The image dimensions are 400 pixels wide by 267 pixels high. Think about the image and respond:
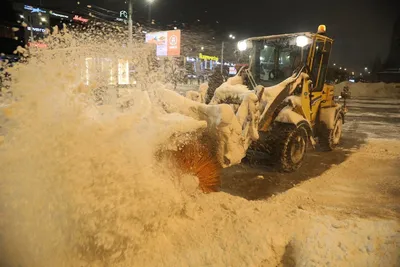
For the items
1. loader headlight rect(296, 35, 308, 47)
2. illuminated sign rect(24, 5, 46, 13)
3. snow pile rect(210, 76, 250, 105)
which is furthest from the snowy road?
illuminated sign rect(24, 5, 46, 13)

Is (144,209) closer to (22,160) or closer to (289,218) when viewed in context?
(22,160)

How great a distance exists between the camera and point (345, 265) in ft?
9.46

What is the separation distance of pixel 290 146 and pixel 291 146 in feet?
0.21

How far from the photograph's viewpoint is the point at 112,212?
302 cm

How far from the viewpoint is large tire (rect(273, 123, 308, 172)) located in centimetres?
606

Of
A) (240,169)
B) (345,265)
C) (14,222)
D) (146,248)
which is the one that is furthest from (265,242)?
(240,169)

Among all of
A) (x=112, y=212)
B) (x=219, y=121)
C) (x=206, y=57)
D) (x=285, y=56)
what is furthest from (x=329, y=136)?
(x=206, y=57)

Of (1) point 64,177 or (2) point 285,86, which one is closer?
(1) point 64,177

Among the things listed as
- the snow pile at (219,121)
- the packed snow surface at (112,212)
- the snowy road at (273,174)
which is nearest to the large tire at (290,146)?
the snowy road at (273,174)

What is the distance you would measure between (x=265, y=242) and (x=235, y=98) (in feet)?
11.6

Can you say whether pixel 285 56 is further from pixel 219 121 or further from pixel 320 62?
pixel 219 121

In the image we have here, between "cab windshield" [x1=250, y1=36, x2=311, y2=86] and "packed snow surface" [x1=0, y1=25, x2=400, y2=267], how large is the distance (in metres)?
4.10

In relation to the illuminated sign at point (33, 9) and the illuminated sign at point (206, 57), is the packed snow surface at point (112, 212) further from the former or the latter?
the illuminated sign at point (33, 9)

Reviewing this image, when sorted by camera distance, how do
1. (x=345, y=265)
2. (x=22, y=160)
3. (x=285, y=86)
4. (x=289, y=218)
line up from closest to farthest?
(x=345, y=265)
(x=22, y=160)
(x=289, y=218)
(x=285, y=86)
